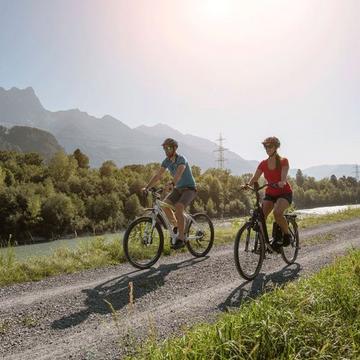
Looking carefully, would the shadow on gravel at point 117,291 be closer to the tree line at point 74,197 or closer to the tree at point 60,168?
the tree line at point 74,197

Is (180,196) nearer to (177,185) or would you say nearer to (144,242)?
(177,185)

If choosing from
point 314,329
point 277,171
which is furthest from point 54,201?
point 314,329

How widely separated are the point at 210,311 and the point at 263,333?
6.66 feet

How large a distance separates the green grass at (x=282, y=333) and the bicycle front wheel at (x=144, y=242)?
14.2 ft

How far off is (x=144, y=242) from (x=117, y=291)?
2.21 m

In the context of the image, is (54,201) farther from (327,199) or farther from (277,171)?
(327,199)

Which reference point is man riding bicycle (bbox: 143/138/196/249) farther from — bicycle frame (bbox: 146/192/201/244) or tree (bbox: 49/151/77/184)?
tree (bbox: 49/151/77/184)

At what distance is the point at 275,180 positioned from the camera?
343 inches

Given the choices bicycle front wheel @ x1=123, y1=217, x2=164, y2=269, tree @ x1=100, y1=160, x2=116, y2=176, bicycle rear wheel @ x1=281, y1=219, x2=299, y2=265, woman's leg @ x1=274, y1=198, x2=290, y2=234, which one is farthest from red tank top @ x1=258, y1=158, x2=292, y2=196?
tree @ x1=100, y1=160, x2=116, y2=176

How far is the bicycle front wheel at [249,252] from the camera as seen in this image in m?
7.88

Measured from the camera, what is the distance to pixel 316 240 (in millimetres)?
13312

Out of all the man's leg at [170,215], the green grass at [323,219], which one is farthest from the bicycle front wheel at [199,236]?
the green grass at [323,219]

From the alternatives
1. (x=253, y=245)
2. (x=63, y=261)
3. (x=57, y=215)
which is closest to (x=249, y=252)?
(x=253, y=245)

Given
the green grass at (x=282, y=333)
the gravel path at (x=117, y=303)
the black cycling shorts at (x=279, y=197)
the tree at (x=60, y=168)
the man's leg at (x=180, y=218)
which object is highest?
the tree at (x=60, y=168)
